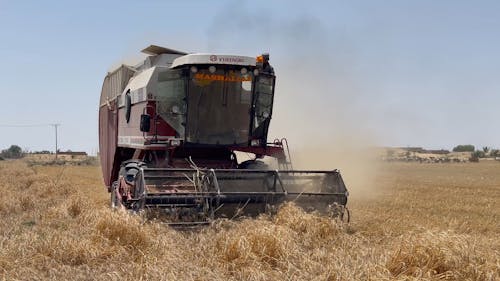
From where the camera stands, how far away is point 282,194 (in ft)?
29.6

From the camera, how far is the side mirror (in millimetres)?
9891

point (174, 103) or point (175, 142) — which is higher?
point (174, 103)

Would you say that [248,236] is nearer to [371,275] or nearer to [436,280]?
[371,275]

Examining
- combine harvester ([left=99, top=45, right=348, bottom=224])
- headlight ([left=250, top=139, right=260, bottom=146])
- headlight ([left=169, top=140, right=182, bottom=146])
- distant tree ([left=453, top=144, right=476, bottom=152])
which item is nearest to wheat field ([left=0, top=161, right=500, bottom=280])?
combine harvester ([left=99, top=45, right=348, bottom=224])

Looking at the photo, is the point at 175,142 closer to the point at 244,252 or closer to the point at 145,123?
the point at 145,123

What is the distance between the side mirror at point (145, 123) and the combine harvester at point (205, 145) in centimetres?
2

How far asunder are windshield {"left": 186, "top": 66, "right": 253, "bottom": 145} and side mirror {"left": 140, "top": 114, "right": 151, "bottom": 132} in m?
0.70

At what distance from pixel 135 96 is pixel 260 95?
239 centimetres

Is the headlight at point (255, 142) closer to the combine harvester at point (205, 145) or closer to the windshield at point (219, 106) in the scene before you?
the combine harvester at point (205, 145)

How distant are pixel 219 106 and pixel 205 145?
28.9 inches

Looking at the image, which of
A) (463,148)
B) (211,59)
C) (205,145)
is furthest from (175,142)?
(463,148)

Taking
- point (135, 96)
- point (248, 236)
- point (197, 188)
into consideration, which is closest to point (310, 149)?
point (135, 96)

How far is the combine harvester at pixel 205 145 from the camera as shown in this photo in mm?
8820

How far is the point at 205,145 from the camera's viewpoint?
34.0 feet
